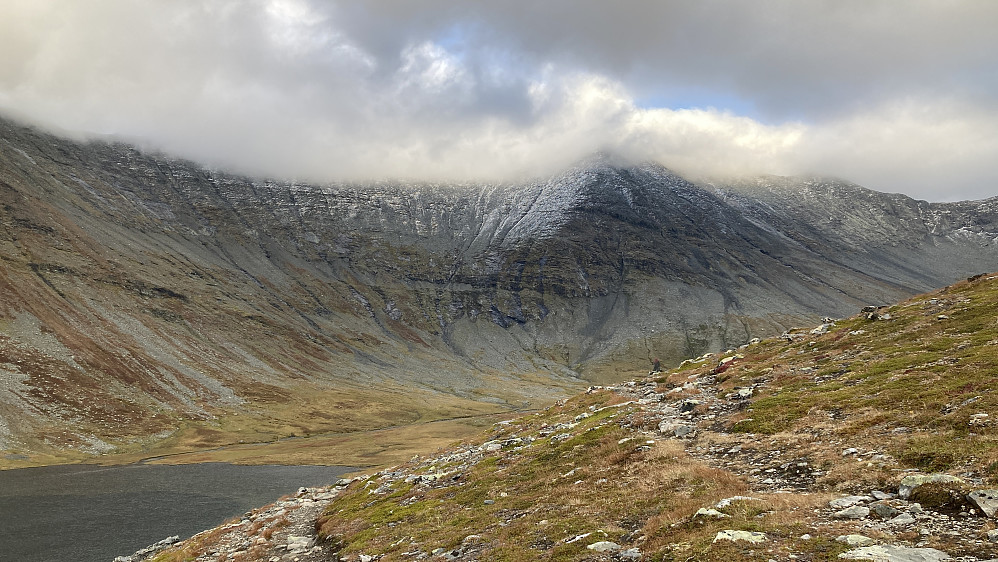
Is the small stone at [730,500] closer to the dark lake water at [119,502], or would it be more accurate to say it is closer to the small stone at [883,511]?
the small stone at [883,511]

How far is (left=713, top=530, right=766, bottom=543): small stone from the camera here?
12.4 m

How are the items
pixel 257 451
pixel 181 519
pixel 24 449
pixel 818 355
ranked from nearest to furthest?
pixel 818 355, pixel 181 519, pixel 24 449, pixel 257 451

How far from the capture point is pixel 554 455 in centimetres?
2911

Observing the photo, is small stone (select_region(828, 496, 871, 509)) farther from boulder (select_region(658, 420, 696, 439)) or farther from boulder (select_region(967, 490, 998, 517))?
boulder (select_region(658, 420, 696, 439))

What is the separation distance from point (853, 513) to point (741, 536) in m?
3.01

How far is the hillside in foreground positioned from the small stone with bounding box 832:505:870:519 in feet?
0.10

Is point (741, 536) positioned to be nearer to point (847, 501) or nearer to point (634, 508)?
point (847, 501)

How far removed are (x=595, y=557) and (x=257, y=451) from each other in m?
150

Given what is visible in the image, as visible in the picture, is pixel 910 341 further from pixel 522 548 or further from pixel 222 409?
pixel 222 409

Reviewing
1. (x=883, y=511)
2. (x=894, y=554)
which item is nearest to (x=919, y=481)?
(x=883, y=511)

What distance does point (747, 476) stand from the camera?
738 inches

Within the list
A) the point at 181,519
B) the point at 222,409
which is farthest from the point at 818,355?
the point at 222,409

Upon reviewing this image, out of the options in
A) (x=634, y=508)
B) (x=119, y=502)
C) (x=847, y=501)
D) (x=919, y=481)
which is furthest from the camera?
(x=119, y=502)

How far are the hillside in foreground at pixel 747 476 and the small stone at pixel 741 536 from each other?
0.30 feet
